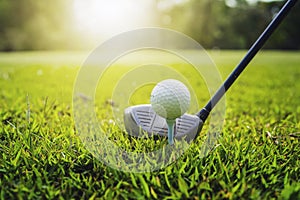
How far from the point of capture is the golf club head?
7.04 ft

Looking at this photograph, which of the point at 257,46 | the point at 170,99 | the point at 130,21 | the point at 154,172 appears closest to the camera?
the point at 154,172

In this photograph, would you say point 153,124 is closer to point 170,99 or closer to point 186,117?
point 186,117

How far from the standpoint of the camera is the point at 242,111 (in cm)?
354

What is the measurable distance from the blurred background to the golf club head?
22.7 metres

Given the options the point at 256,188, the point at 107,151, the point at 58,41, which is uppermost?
the point at 107,151

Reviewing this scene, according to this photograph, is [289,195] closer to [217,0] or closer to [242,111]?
[242,111]

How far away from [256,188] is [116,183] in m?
0.67

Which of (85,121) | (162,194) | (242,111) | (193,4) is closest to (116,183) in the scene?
(162,194)

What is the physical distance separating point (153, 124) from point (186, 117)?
8.6 inches

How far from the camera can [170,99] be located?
1957 millimetres

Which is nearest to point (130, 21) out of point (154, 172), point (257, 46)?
point (257, 46)

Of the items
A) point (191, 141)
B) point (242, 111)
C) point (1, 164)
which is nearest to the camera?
point (1, 164)

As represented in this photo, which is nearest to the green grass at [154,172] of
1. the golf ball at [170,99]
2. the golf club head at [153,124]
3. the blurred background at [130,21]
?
the golf club head at [153,124]

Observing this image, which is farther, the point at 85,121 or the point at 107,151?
the point at 85,121
